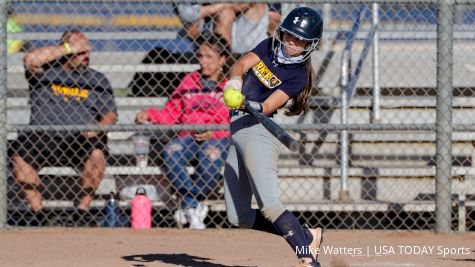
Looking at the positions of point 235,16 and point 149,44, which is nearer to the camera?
point 235,16

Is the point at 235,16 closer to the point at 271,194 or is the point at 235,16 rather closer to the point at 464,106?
the point at 464,106

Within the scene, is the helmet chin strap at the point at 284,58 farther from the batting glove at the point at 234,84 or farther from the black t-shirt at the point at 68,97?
the black t-shirt at the point at 68,97

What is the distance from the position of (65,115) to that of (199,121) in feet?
3.93

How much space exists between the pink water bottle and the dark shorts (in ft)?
1.92

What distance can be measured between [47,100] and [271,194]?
361cm

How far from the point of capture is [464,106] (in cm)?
908

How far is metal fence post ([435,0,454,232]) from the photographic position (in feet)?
26.6

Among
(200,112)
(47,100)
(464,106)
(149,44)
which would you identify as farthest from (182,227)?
(464,106)

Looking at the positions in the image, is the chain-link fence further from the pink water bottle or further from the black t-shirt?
the pink water bottle

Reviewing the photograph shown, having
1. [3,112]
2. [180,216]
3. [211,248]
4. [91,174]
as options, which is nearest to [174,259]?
[211,248]

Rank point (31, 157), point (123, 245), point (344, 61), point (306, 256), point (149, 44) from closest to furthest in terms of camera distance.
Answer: point (306, 256) → point (123, 245) → point (31, 157) → point (344, 61) → point (149, 44)

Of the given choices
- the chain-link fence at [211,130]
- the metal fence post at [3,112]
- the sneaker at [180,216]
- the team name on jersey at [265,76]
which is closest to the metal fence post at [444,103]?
the chain-link fence at [211,130]

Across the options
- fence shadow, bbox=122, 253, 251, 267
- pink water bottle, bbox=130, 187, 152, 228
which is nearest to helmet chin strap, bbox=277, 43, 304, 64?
fence shadow, bbox=122, 253, 251, 267

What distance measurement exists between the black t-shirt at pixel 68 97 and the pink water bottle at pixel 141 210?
0.84m
